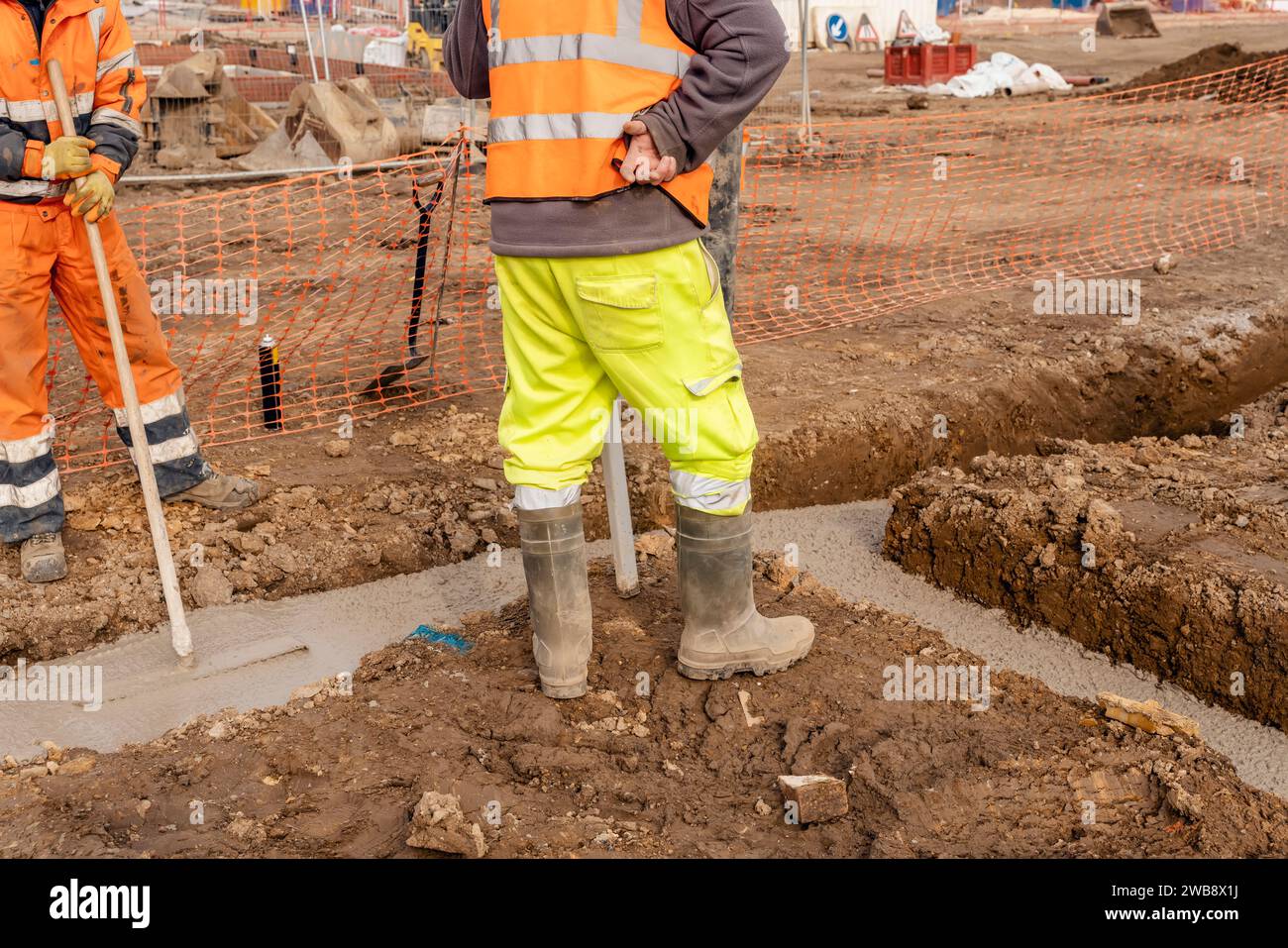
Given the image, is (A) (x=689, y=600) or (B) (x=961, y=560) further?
(B) (x=961, y=560)

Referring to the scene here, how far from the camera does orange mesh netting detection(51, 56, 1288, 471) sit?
20.1ft

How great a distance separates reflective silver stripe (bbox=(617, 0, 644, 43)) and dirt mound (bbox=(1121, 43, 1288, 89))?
626 inches

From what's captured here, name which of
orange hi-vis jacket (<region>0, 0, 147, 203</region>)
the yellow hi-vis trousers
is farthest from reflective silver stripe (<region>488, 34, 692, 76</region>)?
orange hi-vis jacket (<region>0, 0, 147, 203</region>)

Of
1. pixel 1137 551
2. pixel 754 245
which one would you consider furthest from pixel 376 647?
pixel 754 245

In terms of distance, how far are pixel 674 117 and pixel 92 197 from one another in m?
2.22

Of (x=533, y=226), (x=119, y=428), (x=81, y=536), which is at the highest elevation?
(x=533, y=226)

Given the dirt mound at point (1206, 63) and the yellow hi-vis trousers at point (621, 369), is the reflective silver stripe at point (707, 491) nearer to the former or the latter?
the yellow hi-vis trousers at point (621, 369)

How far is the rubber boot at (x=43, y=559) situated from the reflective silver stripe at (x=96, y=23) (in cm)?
181

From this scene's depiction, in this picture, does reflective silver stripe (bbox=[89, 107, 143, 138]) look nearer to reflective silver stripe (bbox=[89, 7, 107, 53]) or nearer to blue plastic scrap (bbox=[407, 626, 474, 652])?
reflective silver stripe (bbox=[89, 7, 107, 53])

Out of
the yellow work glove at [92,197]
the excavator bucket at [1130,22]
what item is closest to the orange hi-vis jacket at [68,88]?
the yellow work glove at [92,197]

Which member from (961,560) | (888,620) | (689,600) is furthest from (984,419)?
(689,600)

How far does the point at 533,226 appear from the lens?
3016mm

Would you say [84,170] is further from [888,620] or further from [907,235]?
[907,235]
